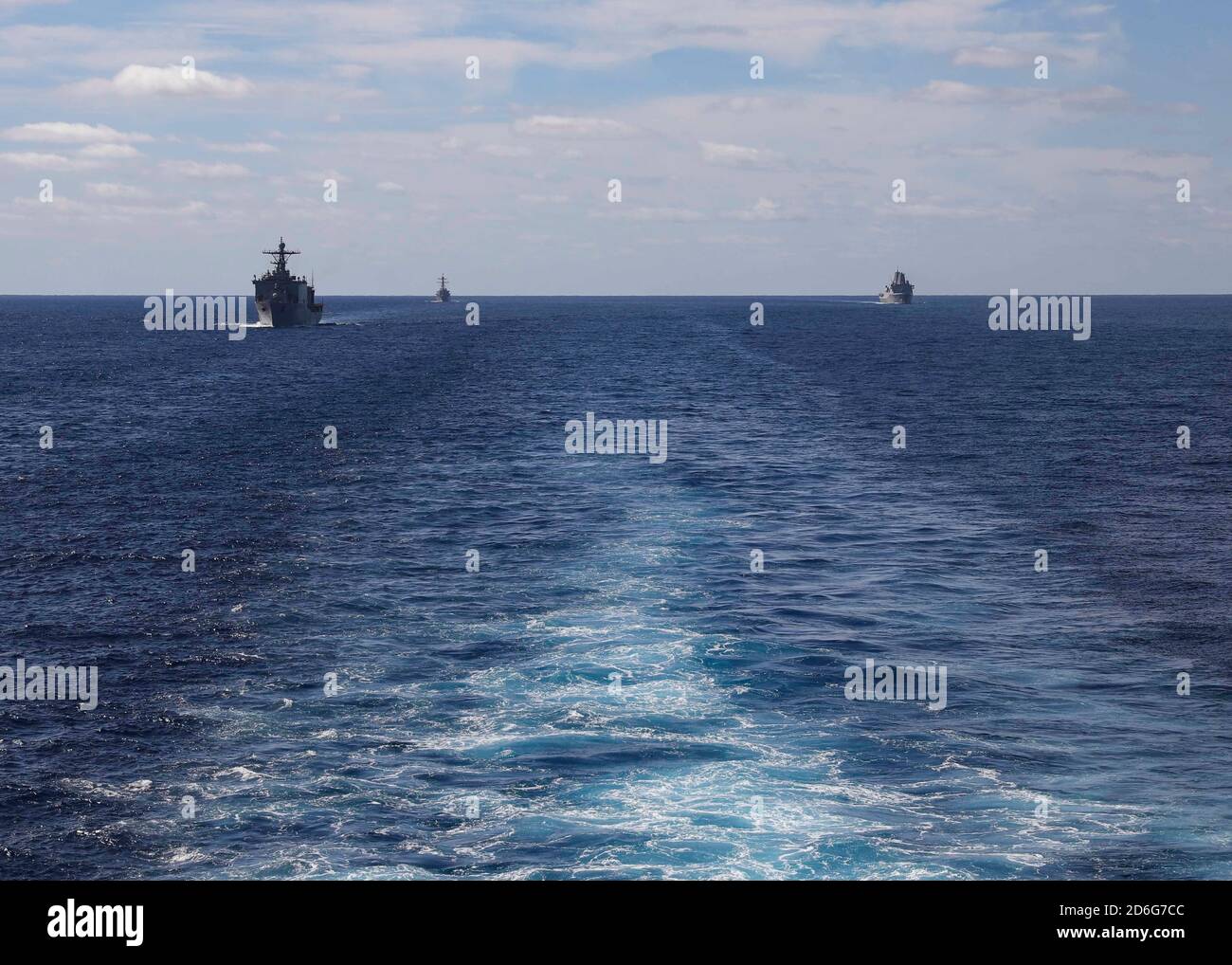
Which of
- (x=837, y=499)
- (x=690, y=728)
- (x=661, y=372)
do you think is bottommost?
(x=690, y=728)

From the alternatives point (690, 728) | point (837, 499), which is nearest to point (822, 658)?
point (690, 728)

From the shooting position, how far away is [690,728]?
31.1 meters

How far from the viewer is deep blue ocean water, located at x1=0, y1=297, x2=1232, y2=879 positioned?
25.0 metres

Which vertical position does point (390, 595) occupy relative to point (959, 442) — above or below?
below

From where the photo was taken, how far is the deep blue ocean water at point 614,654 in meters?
25.0

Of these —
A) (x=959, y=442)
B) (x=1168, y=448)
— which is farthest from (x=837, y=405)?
(x=1168, y=448)

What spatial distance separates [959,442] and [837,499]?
2370cm

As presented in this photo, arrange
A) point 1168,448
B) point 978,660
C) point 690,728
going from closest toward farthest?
point 690,728, point 978,660, point 1168,448

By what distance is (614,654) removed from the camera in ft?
123

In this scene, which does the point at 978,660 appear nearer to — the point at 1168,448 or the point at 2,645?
the point at 2,645

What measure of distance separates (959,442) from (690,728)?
2269 inches
